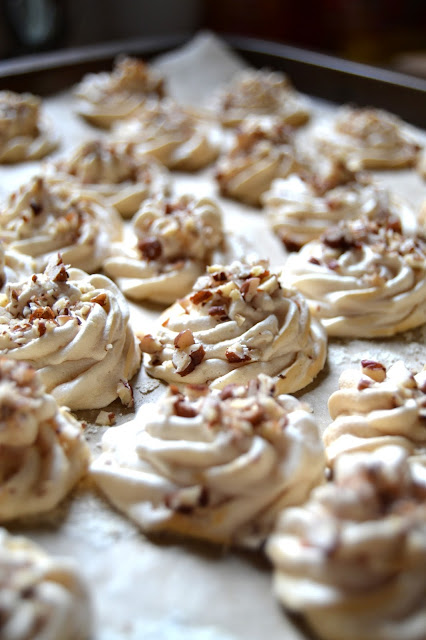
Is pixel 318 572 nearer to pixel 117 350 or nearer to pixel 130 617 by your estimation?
pixel 130 617

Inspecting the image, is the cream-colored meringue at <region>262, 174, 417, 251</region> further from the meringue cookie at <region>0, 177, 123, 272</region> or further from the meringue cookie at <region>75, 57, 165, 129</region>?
the meringue cookie at <region>75, 57, 165, 129</region>

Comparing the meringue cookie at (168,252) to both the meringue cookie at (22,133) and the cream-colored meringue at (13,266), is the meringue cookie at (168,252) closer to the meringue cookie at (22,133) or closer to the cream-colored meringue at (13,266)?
the cream-colored meringue at (13,266)

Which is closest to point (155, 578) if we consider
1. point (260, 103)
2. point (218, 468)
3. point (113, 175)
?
point (218, 468)

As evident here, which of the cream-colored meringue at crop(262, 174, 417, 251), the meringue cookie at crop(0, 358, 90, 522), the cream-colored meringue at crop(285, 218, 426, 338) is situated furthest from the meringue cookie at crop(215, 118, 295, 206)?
the meringue cookie at crop(0, 358, 90, 522)

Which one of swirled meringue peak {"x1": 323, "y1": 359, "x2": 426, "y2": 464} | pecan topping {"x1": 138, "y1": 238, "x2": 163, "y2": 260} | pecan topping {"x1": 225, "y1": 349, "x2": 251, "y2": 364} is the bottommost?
pecan topping {"x1": 138, "y1": 238, "x2": 163, "y2": 260}

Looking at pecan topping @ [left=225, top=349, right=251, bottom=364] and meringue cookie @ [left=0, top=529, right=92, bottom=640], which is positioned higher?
meringue cookie @ [left=0, top=529, right=92, bottom=640]

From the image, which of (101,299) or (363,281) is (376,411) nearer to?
(363,281)

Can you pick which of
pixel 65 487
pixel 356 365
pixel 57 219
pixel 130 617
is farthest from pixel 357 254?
pixel 130 617

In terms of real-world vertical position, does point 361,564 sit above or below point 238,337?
above
